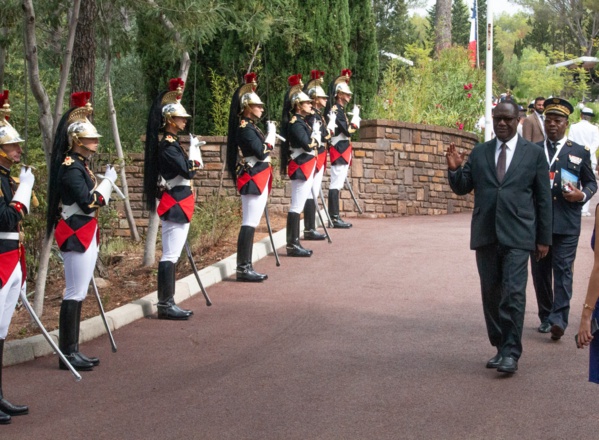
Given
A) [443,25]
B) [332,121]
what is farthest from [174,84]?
[443,25]

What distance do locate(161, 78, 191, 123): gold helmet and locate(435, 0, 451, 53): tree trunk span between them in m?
19.7

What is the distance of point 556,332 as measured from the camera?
8.67 metres

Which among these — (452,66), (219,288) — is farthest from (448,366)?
(452,66)

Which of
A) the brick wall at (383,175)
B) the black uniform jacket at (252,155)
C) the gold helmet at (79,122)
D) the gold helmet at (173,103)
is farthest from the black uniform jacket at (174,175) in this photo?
the brick wall at (383,175)

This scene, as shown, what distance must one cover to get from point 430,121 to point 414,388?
13.9m

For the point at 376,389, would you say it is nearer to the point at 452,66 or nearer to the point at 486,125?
the point at 486,125

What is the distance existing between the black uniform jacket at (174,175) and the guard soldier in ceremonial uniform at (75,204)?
1587mm

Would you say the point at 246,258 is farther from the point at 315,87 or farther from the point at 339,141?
the point at 339,141

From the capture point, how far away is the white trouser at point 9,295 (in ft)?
22.3

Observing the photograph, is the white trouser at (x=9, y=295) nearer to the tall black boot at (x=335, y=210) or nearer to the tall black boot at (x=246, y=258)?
the tall black boot at (x=246, y=258)

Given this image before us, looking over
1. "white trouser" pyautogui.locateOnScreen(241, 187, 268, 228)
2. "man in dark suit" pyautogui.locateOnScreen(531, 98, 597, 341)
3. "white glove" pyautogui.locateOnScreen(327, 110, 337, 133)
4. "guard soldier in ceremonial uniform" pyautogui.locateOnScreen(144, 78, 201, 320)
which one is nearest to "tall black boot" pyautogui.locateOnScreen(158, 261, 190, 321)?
"guard soldier in ceremonial uniform" pyautogui.locateOnScreen(144, 78, 201, 320)

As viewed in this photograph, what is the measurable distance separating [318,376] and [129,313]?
2729 mm

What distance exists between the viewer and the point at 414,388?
23.6ft

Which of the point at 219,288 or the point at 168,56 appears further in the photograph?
the point at 168,56
